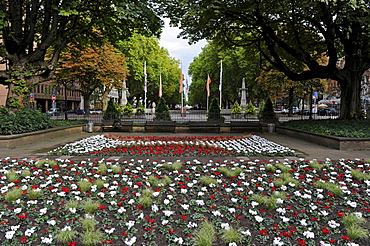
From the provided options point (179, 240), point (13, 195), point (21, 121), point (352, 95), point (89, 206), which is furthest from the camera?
point (352, 95)

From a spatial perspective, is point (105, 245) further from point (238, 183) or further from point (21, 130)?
point (21, 130)

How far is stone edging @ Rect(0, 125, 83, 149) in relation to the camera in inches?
380

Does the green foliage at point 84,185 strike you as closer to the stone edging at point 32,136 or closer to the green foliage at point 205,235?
the green foliage at point 205,235

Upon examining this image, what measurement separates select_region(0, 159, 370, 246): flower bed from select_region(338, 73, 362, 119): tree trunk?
31.3ft

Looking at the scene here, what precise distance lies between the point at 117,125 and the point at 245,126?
8.54 m

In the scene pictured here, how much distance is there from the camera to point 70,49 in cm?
1914

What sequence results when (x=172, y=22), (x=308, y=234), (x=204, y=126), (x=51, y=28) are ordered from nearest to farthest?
1. (x=308, y=234)
2. (x=51, y=28)
3. (x=172, y=22)
4. (x=204, y=126)

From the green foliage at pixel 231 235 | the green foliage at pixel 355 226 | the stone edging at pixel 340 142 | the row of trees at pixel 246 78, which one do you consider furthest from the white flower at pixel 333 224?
the row of trees at pixel 246 78

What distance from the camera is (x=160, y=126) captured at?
651 inches

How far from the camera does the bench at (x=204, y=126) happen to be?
1669 cm

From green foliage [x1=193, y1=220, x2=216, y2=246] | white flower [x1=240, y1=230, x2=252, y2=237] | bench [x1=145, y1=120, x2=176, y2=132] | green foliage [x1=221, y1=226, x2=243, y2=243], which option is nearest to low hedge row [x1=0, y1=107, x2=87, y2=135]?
bench [x1=145, y1=120, x2=176, y2=132]

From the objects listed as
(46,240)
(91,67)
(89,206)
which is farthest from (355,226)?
(91,67)

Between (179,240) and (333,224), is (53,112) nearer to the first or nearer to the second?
(179,240)

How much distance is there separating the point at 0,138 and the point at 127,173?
6.57 m
